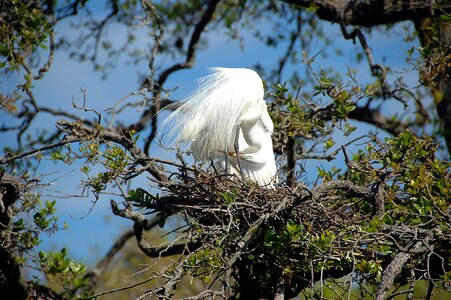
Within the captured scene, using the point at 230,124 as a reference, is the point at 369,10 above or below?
above

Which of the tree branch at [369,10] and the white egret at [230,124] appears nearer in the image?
the white egret at [230,124]

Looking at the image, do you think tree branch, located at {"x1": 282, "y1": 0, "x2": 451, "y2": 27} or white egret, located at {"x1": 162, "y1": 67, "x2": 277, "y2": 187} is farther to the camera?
tree branch, located at {"x1": 282, "y1": 0, "x2": 451, "y2": 27}

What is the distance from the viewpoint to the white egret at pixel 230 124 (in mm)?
5594

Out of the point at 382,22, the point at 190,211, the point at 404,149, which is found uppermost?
the point at 382,22

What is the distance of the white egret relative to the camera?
5.59 metres

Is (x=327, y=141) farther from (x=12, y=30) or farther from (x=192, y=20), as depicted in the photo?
(x=192, y=20)

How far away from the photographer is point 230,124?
5.59 m

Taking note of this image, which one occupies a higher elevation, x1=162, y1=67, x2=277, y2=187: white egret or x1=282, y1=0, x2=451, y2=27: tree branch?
x1=282, y1=0, x2=451, y2=27: tree branch

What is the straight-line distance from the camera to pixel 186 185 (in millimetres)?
5102

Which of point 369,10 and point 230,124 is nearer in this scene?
point 230,124

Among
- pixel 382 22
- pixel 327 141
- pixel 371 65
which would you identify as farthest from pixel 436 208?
pixel 382 22

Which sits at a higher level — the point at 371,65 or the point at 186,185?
the point at 371,65

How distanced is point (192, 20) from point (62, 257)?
4468 mm

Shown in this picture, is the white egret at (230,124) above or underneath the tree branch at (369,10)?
underneath
